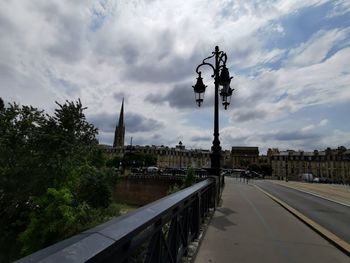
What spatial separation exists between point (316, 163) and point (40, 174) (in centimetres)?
14027

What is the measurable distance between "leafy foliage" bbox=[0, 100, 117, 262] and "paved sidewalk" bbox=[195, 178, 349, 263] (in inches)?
623

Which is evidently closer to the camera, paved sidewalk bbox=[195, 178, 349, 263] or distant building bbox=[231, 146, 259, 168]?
paved sidewalk bbox=[195, 178, 349, 263]

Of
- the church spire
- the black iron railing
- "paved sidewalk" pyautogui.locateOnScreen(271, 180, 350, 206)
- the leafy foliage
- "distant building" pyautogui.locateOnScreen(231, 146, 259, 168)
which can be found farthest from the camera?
the church spire

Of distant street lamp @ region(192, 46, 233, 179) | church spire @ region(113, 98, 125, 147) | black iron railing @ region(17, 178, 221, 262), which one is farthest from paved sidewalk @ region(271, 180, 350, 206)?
church spire @ region(113, 98, 125, 147)

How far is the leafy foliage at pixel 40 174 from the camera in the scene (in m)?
21.3

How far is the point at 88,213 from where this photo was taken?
86.2 ft

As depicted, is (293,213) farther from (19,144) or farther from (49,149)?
(19,144)

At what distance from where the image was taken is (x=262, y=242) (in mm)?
6504

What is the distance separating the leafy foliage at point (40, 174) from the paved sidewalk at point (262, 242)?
623 inches

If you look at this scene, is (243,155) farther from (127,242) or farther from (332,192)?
(127,242)

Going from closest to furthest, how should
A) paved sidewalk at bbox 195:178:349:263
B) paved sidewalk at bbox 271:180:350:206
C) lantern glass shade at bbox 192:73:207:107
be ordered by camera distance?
paved sidewalk at bbox 195:178:349:263
lantern glass shade at bbox 192:73:207:107
paved sidewalk at bbox 271:180:350:206

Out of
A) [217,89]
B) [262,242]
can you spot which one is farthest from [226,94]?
[262,242]

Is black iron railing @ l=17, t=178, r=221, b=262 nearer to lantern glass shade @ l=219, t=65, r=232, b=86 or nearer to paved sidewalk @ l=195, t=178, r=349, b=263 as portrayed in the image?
paved sidewalk @ l=195, t=178, r=349, b=263

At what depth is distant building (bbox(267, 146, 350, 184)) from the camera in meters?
132
